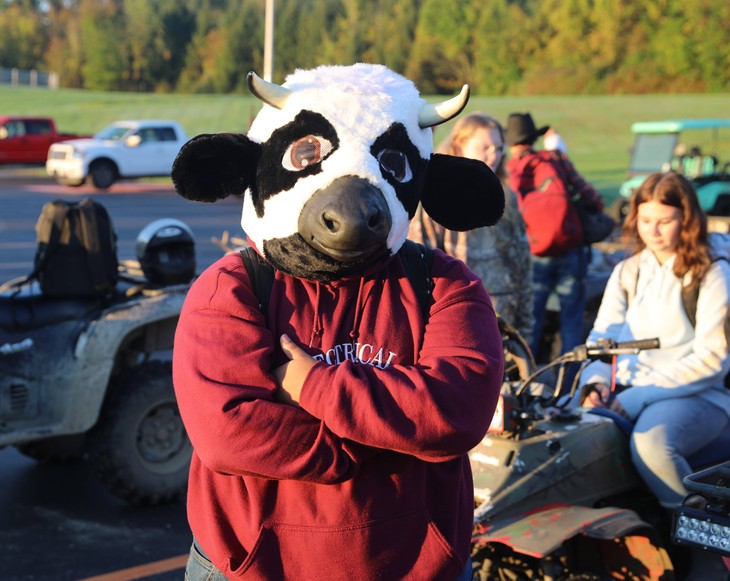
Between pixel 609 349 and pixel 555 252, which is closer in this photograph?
pixel 609 349

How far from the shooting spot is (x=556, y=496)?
314cm

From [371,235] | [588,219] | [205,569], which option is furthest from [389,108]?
[588,219]

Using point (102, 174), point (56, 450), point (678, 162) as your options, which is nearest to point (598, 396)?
point (56, 450)

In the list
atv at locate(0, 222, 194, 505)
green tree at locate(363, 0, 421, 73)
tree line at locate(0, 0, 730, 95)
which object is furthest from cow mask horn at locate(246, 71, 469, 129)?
green tree at locate(363, 0, 421, 73)

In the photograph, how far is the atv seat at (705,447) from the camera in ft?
11.4

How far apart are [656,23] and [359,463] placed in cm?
6725

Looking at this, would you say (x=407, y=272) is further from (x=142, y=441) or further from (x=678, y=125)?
(x=678, y=125)

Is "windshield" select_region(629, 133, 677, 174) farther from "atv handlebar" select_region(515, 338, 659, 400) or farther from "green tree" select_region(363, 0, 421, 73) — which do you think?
"green tree" select_region(363, 0, 421, 73)

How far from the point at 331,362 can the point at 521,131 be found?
5.18 meters

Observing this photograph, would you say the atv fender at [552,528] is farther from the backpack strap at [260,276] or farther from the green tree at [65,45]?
the green tree at [65,45]

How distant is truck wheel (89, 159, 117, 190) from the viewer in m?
24.6

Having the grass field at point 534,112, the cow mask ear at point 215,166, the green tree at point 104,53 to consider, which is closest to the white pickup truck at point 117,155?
the grass field at point 534,112

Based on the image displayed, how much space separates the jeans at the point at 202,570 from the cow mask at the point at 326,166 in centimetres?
65

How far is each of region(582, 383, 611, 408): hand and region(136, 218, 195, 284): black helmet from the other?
7.72 feet
